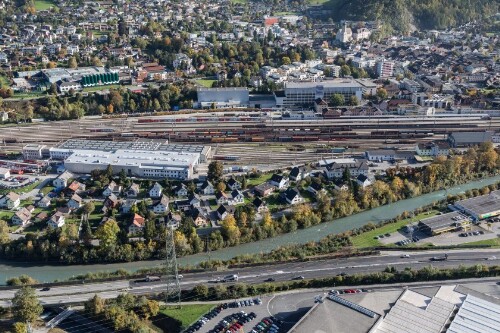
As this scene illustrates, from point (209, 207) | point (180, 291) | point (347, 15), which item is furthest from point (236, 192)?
point (347, 15)

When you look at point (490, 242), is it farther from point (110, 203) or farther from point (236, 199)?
point (110, 203)

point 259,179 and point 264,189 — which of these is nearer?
point 264,189

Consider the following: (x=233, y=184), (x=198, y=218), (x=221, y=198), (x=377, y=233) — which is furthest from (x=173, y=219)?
(x=377, y=233)

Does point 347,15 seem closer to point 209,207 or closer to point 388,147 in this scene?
point 388,147

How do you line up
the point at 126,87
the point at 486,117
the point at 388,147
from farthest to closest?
the point at 126,87 → the point at 486,117 → the point at 388,147

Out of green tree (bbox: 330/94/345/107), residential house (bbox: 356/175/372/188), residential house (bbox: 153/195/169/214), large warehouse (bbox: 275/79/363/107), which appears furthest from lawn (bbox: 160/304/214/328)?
green tree (bbox: 330/94/345/107)

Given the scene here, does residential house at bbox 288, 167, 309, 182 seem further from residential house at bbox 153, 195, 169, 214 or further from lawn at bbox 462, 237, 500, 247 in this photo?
lawn at bbox 462, 237, 500, 247

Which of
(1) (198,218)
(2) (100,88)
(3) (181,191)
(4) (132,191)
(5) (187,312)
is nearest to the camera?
(5) (187,312)
